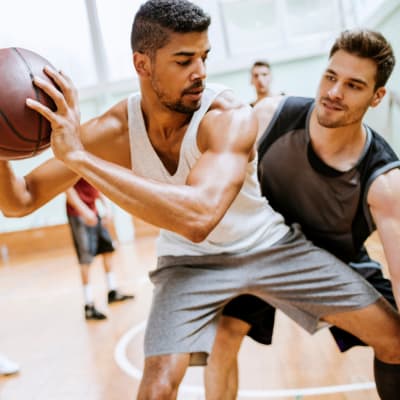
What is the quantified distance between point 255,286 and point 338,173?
1.77 ft

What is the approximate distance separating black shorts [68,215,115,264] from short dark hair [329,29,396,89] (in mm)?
2852

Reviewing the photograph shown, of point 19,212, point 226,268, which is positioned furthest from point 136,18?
point 226,268

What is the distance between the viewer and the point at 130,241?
26.4 feet

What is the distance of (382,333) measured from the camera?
1.86 metres

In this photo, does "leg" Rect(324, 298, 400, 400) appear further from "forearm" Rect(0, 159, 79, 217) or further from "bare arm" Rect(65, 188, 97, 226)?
"bare arm" Rect(65, 188, 97, 226)

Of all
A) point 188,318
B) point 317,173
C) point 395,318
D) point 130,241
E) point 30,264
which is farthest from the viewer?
point 130,241

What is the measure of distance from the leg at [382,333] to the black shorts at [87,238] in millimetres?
2813

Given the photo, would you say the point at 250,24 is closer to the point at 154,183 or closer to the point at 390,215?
the point at 390,215

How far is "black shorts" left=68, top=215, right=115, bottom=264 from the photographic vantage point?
4.32 metres

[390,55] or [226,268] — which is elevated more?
[390,55]

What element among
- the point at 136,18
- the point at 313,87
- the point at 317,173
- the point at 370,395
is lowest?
the point at 370,395

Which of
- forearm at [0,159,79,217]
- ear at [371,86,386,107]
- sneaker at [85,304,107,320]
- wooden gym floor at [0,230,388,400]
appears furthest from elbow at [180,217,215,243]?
sneaker at [85,304,107,320]

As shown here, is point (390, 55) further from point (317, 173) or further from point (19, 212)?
point (19, 212)

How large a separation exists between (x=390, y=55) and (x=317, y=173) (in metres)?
0.57
